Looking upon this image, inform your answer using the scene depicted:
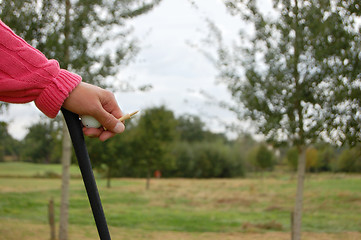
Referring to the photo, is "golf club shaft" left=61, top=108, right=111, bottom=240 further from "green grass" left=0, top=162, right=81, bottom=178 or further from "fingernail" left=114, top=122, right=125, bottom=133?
"green grass" left=0, top=162, right=81, bottom=178

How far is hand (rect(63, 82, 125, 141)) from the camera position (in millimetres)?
1051

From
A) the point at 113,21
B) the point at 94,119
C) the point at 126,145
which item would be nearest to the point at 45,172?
the point at 126,145

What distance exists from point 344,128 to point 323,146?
124 centimetres

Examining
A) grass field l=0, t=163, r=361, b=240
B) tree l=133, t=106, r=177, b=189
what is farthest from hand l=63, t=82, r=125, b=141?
tree l=133, t=106, r=177, b=189

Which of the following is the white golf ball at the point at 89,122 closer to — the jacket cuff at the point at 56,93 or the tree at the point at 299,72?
the jacket cuff at the point at 56,93

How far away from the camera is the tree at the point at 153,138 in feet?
101

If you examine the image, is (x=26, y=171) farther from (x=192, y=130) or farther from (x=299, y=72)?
(x=299, y=72)

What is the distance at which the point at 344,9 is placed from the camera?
7.10m

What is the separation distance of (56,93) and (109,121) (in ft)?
0.52

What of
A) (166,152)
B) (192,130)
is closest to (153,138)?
(166,152)

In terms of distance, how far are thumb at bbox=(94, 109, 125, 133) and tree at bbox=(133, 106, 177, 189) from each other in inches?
1163

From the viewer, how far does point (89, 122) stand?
1.10m

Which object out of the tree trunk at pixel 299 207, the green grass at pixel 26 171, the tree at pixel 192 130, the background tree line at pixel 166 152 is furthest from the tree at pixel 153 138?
the tree at pixel 192 130

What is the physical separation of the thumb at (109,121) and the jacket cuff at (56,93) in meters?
0.10
